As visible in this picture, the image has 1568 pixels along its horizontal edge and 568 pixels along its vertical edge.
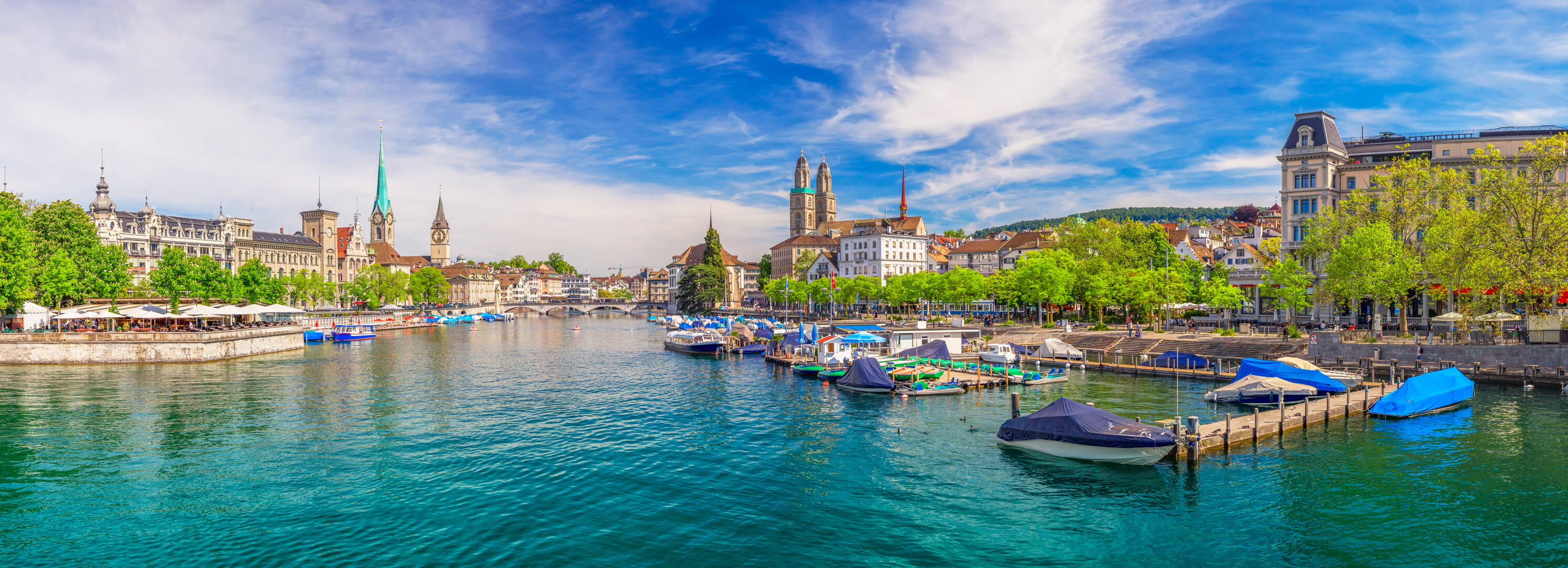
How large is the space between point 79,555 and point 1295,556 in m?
30.2

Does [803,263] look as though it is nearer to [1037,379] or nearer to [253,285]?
[253,285]

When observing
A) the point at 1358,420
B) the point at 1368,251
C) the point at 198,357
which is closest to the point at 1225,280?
the point at 1368,251

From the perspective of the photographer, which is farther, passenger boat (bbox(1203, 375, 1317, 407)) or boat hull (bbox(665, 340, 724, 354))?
boat hull (bbox(665, 340, 724, 354))

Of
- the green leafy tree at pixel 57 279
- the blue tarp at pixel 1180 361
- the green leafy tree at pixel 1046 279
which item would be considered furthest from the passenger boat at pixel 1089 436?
the green leafy tree at pixel 57 279

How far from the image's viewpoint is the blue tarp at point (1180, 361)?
5172cm

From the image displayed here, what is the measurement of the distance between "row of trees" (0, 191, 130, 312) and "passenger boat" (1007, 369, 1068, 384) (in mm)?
76239

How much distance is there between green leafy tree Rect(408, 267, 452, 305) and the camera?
6909 inches

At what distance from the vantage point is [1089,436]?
88.8ft

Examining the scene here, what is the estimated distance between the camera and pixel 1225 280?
88000 millimetres

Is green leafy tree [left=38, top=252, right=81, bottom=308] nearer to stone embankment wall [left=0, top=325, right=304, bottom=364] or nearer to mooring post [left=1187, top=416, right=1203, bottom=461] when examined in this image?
stone embankment wall [left=0, top=325, right=304, bottom=364]

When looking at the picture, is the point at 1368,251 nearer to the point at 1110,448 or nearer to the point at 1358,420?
the point at 1358,420

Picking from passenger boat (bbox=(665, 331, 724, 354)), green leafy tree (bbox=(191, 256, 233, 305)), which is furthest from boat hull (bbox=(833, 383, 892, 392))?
green leafy tree (bbox=(191, 256, 233, 305))

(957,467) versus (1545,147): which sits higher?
(1545,147)

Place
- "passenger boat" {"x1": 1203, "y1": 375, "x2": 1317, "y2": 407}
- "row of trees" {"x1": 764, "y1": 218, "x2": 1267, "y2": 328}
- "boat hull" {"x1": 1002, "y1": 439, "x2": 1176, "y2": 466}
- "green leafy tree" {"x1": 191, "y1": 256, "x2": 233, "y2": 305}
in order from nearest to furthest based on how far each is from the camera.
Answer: "boat hull" {"x1": 1002, "y1": 439, "x2": 1176, "y2": 466}, "passenger boat" {"x1": 1203, "y1": 375, "x2": 1317, "y2": 407}, "row of trees" {"x1": 764, "y1": 218, "x2": 1267, "y2": 328}, "green leafy tree" {"x1": 191, "y1": 256, "x2": 233, "y2": 305}
